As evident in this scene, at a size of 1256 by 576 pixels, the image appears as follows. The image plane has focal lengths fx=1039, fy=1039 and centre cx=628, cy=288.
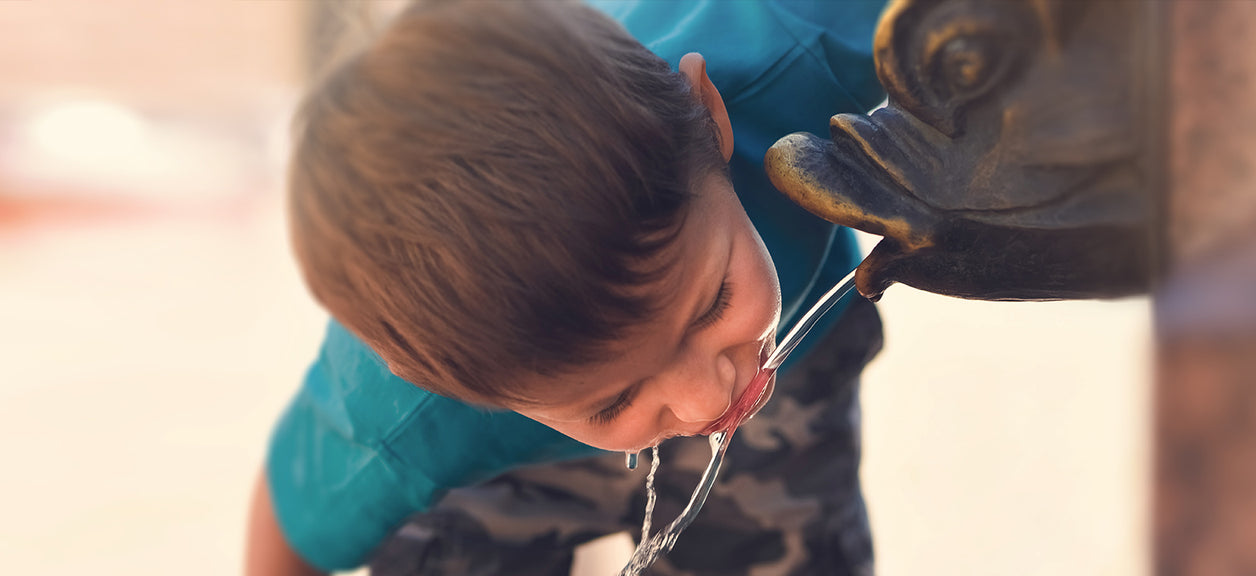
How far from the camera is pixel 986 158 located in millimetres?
290

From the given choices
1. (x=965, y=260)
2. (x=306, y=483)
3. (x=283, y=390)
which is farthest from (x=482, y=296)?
(x=283, y=390)

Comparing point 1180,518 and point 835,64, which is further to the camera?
point 835,64

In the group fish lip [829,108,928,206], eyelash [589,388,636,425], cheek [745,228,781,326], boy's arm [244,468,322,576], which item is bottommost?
boy's arm [244,468,322,576]

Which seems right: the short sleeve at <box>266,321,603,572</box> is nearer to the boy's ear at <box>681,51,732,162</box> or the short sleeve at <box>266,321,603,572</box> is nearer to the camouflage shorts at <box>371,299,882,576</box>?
the camouflage shorts at <box>371,299,882,576</box>

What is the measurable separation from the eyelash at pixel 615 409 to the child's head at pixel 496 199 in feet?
0.04

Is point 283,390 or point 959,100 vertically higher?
point 959,100

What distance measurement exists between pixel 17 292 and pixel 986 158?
1.68m

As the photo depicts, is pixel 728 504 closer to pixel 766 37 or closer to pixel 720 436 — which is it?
pixel 720 436

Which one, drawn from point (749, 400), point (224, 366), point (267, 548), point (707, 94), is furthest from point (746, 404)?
point (224, 366)

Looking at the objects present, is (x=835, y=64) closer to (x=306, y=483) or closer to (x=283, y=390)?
(x=306, y=483)

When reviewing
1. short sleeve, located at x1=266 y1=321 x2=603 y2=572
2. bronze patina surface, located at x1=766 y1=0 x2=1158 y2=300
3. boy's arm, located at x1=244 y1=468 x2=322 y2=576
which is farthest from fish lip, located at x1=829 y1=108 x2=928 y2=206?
boy's arm, located at x1=244 y1=468 x2=322 y2=576

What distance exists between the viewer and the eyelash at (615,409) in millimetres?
358

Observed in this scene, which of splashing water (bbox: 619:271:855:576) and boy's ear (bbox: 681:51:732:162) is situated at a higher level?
boy's ear (bbox: 681:51:732:162)

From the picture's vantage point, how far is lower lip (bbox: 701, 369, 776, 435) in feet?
1.27
